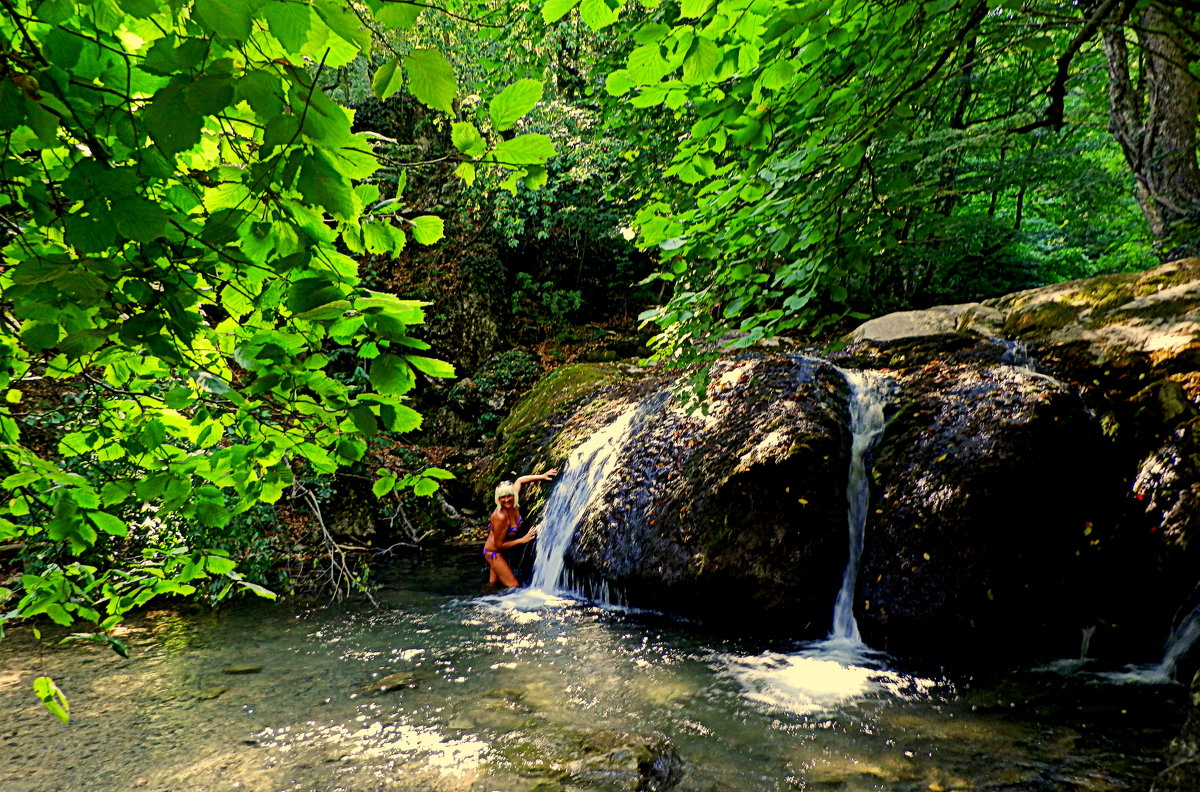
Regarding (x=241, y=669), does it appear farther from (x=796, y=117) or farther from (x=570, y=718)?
(x=796, y=117)

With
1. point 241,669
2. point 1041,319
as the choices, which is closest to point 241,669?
point 241,669

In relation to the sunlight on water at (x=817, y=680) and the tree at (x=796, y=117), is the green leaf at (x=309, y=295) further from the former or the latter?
the sunlight on water at (x=817, y=680)

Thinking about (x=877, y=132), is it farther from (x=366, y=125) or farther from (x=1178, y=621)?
(x=366, y=125)

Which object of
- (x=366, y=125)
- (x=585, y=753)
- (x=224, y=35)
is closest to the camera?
(x=224, y=35)

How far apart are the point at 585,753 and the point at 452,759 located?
72 cm

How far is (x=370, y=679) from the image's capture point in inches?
177

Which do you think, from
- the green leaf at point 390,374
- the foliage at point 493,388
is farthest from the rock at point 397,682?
the foliage at point 493,388

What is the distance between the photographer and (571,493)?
7488 mm

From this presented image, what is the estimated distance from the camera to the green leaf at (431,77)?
0.98 metres

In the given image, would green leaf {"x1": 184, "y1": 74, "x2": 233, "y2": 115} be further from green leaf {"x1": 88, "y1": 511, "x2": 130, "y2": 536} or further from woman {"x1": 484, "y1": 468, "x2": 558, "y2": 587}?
woman {"x1": 484, "y1": 468, "x2": 558, "y2": 587}

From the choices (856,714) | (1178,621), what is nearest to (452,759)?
(856,714)

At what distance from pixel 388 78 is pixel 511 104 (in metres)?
0.21

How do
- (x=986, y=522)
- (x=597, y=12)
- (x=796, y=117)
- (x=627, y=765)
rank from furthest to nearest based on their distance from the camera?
(x=986, y=522)
(x=627, y=765)
(x=796, y=117)
(x=597, y=12)

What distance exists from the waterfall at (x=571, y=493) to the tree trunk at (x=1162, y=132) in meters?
5.57
